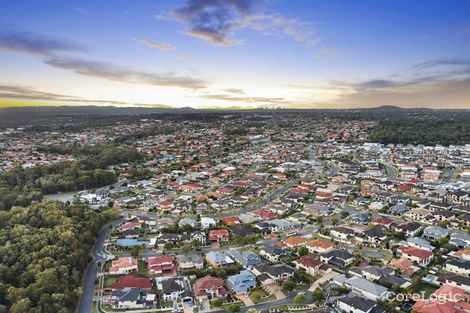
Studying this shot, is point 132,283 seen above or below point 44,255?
below

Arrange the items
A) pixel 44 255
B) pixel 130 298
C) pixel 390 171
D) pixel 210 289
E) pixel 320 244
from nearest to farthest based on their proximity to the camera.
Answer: pixel 130 298 → pixel 210 289 → pixel 44 255 → pixel 320 244 → pixel 390 171

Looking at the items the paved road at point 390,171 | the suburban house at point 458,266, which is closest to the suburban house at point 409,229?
the suburban house at point 458,266

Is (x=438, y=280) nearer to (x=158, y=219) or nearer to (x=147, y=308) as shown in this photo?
(x=147, y=308)

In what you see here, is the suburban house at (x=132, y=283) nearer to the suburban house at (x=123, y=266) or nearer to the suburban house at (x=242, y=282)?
the suburban house at (x=123, y=266)

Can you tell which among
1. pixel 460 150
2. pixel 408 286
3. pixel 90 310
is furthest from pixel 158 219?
pixel 460 150

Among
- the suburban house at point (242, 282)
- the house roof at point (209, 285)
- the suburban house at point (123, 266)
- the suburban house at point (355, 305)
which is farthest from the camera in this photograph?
the suburban house at point (123, 266)

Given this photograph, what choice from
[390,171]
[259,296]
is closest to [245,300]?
[259,296]

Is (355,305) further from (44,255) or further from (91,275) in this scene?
(44,255)

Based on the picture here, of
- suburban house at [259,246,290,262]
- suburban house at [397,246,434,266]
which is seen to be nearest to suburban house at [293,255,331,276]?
suburban house at [259,246,290,262]
